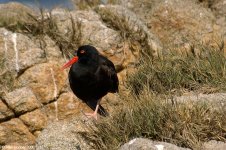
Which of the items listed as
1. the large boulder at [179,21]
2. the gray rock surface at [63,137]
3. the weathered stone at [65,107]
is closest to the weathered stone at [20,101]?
the weathered stone at [65,107]

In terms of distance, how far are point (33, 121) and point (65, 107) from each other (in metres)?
0.75

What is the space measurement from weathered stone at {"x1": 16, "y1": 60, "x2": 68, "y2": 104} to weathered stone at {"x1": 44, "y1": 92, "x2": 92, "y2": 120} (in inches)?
5.3

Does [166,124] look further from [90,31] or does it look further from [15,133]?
[90,31]

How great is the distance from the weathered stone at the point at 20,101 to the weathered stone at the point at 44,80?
22 centimetres

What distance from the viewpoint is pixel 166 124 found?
627 centimetres

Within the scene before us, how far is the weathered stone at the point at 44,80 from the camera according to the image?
31.1 feet

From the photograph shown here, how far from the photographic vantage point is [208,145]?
609 centimetres

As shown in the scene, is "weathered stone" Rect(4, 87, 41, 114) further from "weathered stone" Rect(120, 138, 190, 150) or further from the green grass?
"weathered stone" Rect(120, 138, 190, 150)

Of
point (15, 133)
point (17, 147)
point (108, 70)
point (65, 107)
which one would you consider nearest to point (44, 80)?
point (65, 107)

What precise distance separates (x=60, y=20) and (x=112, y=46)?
1.33 metres

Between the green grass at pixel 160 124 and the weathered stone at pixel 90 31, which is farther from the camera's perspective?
the weathered stone at pixel 90 31

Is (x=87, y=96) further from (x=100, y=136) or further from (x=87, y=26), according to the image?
(x=87, y=26)

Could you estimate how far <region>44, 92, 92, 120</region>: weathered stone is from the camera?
30.9ft

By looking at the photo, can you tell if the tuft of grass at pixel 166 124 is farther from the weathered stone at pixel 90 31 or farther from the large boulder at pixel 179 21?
the large boulder at pixel 179 21
